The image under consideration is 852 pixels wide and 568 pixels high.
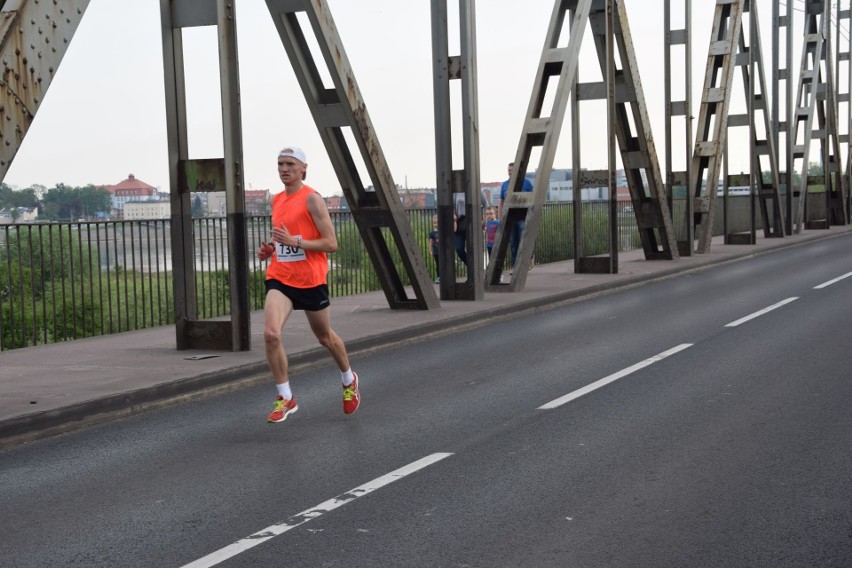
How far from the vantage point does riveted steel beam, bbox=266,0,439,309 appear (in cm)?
1320

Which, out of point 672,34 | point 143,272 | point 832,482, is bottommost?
point 832,482

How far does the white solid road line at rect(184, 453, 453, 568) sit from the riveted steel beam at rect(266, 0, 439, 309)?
23.8 ft

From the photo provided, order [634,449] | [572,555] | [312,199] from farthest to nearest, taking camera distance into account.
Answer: [312,199]
[634,449]
[572,555]

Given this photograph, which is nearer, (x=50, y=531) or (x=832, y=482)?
(x=50, y=531)

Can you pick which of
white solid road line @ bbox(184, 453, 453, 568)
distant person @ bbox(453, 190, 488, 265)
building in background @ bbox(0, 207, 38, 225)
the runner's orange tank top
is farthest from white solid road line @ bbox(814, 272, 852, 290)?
white solid road line @ bbox(184, 453, 453, 568)

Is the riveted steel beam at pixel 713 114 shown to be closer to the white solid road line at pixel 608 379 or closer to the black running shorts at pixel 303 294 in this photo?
the white solid road line at pixel 608 379

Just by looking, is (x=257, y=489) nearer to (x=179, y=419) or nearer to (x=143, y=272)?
(x=179, y=419)

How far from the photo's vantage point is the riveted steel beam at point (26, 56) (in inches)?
312

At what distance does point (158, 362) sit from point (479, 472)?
4.94 meters

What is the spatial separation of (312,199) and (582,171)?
45.2ft

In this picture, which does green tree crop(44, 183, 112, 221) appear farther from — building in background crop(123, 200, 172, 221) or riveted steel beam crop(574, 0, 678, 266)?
riveted steel beam crop(574, 0, 678, 266)

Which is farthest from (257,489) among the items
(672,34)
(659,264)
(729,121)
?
(729,121)

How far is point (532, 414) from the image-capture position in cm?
830

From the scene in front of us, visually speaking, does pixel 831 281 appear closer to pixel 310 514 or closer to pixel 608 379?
pixel 608 379
